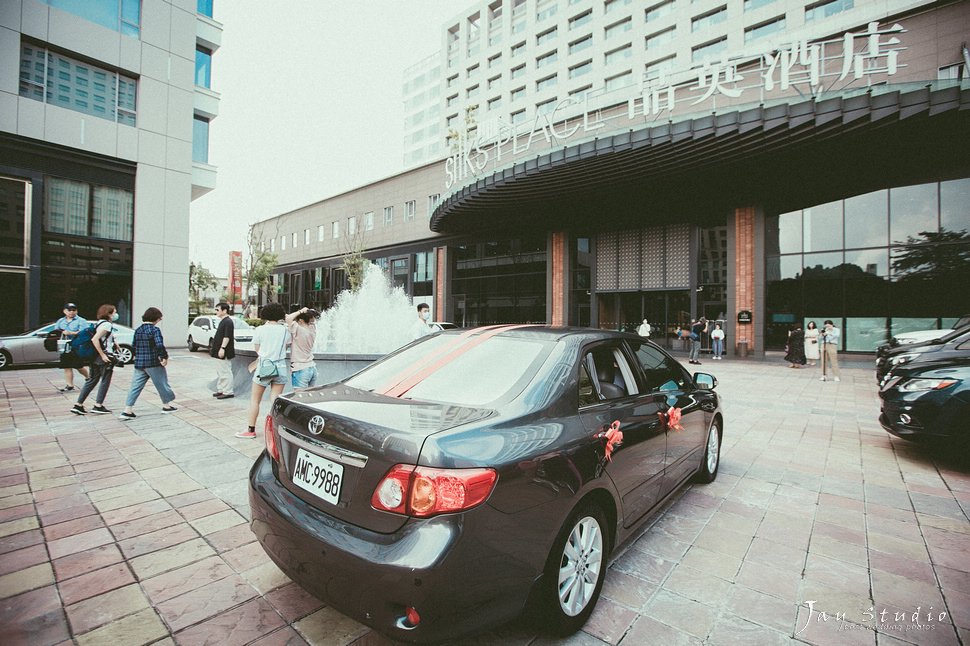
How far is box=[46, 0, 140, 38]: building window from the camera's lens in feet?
53.3

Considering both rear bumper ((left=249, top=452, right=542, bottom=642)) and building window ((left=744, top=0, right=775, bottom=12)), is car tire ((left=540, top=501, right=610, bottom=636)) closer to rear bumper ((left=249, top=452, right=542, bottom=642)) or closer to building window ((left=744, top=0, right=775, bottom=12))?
rear bumper ((left=249, top=452, right=542, bottom=642))

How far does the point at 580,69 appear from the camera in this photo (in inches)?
1364

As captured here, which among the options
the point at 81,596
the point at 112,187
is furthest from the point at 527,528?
the point at 112,187

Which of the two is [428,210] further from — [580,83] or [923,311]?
[923,311]

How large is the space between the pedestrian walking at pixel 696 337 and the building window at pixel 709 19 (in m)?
21.1

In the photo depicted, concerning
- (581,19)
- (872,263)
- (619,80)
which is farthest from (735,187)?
(581,19)

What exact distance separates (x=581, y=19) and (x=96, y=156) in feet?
109

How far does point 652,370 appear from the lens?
354 cm

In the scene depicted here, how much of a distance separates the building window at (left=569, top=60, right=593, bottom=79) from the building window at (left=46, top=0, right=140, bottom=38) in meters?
27.9

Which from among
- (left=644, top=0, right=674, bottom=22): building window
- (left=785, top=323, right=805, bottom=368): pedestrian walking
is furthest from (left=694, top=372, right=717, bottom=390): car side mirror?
(left=644, top=0, right=674, bottom=22): building window

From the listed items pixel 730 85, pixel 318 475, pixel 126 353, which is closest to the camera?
pixel 318 475

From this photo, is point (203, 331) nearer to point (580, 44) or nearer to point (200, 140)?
point (200, 140)

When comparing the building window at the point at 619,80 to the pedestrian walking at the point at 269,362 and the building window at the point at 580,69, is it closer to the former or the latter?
the building window at the point at 580,69

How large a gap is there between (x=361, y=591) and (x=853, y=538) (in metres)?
3.59
